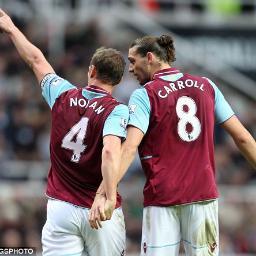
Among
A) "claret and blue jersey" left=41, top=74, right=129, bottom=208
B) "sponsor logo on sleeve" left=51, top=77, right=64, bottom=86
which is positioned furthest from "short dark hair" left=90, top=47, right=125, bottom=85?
"sponsor logo on sleeve" left=51, top=77, right=64, bottom=86

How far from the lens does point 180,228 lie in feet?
23.7

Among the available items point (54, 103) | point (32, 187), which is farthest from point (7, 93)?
point (54, 103)

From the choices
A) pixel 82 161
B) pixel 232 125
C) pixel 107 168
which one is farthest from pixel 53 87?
pixel 232 125

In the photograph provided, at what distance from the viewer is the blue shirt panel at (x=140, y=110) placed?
7.01 m

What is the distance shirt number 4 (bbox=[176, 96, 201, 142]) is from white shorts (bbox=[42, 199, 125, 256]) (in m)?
0.78

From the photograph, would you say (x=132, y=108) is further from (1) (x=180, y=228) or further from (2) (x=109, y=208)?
(1) (x=180, y=228)

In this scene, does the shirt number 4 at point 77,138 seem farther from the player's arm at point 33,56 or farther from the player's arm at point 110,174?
the player's arm at point 33,56

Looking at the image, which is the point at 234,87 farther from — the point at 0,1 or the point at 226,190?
the point at 0,1

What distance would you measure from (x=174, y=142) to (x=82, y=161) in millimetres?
713

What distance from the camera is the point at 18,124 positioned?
48.3ft

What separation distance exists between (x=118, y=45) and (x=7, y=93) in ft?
7.29

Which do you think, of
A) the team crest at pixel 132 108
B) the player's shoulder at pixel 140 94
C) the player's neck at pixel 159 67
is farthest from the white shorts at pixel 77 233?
the player's neck at pixel 159 67

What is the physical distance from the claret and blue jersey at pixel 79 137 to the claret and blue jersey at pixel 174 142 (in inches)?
8.5

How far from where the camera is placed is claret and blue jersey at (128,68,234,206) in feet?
23.2
